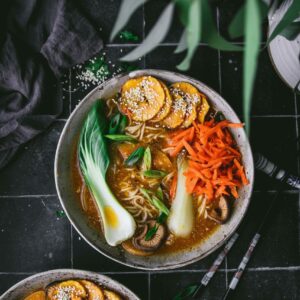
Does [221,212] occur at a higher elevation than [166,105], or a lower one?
lower

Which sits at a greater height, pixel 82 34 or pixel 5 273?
pixel 82 34

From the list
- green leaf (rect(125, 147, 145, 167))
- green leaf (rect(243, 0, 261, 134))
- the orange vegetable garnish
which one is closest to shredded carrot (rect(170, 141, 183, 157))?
the orange vegetable garnish

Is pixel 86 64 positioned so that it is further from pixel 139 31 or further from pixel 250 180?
pixel 250 180

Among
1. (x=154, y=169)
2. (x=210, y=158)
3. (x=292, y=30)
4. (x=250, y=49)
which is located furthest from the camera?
(x=154, y=169)

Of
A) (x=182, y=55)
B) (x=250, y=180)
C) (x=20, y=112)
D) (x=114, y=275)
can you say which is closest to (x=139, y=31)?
(x=182, y=55)

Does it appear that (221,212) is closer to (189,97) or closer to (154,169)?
A: (154,169)

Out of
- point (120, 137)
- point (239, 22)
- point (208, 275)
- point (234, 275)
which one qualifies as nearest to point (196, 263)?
point (208, 275)
